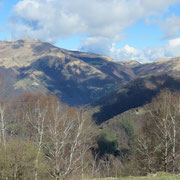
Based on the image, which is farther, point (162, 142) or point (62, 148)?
point (162, 142)

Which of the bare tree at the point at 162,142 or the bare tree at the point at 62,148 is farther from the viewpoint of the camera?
the bare tree at the point at 162,142

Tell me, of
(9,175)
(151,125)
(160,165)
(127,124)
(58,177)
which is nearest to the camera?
(58,177)

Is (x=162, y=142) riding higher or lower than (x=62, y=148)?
lower

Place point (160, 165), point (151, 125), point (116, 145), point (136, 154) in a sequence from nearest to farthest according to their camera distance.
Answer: point (160, 165) → point (136, 154) → point (151, 125) → point (116, 145)

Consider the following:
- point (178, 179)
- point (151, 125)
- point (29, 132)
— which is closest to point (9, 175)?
point (178, 179)

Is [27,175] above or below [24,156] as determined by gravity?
below

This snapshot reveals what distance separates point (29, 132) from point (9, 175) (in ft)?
92.2

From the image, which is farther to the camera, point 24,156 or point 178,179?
point 24,156

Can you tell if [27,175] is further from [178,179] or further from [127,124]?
[127,124]

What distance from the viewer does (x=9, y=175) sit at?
87.4ft

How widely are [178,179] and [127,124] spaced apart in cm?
13781

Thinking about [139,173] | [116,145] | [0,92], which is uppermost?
[0,92]

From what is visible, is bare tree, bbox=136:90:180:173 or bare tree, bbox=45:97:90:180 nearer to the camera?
bare tree, bbox=45:97:90:180

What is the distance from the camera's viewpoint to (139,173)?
133 feet
